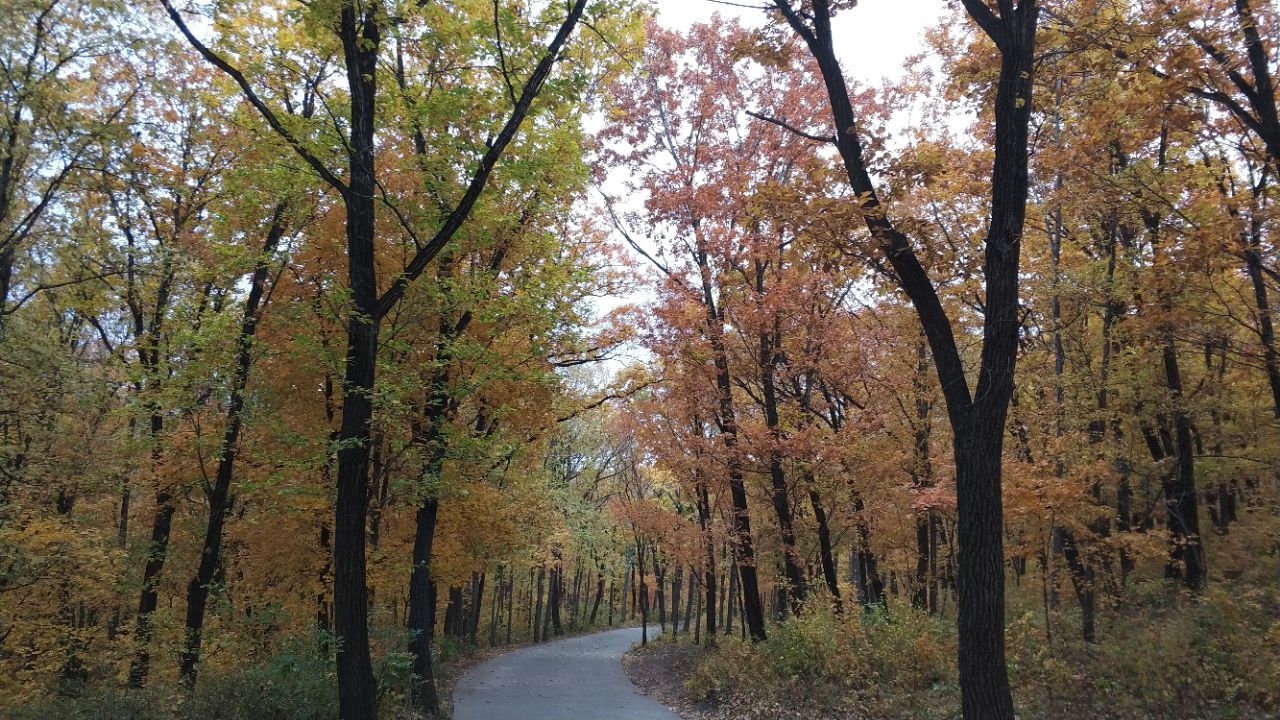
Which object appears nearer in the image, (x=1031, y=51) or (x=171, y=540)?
(x=1031, y=51)

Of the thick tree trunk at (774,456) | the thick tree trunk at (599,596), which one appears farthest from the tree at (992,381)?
the thick tree trunk at (599,596)

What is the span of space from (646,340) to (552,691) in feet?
28.7

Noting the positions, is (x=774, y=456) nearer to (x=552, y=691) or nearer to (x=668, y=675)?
(x=668, y=675)

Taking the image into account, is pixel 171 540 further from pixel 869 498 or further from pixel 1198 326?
pixel 1198 326

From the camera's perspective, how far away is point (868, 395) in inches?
658

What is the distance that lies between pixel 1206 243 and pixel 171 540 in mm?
22249

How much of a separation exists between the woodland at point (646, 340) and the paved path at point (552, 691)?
1256mm

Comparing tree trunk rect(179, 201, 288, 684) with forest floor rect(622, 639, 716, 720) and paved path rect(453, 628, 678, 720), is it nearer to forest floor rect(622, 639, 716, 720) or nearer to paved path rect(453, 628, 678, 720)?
paved path rect(453, 628, 678, 720)

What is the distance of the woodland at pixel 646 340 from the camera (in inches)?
272

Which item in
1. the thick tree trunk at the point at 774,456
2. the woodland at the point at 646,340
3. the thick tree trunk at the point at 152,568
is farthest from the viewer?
the thick tree trunk at the point at 774,456

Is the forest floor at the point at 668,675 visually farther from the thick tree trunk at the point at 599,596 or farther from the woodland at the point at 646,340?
the thick tree trunk at the point at 599,596

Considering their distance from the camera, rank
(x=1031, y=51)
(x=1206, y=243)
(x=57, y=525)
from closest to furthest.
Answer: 1. (x=1031, y=51)
2. (x=1206, y=243)
3. (x=57, y=525)

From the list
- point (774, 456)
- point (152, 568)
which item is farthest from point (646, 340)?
point (152, 568)

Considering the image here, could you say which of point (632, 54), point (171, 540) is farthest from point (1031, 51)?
point (171, 540)
